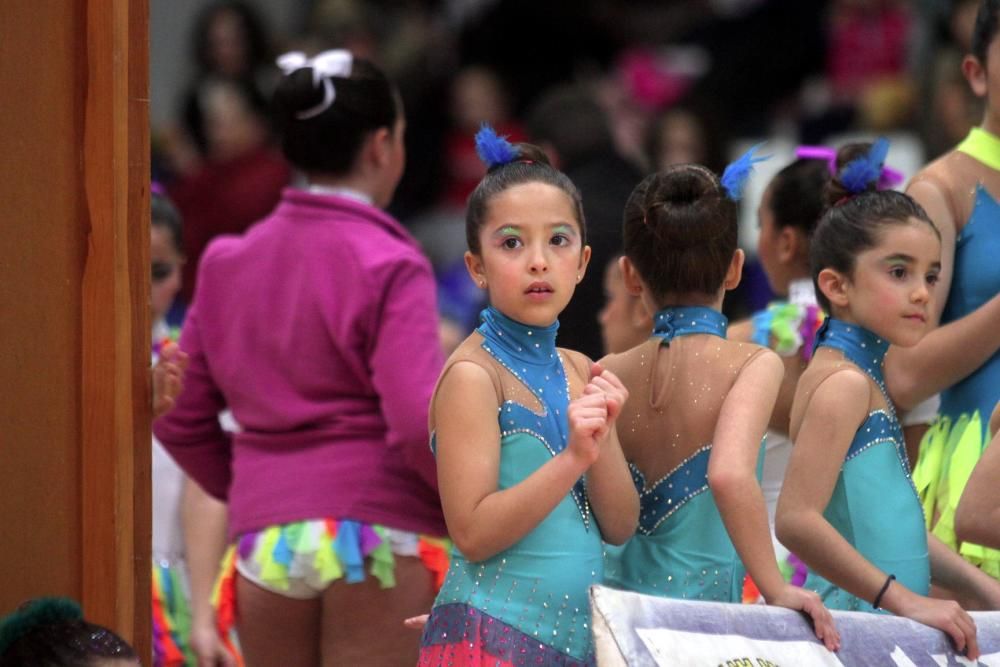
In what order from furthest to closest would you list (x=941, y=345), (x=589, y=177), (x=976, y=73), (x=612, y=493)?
(x=589, y=177) → (x=976, y=73) → (x=941, y=345) → (x=612, y=493)

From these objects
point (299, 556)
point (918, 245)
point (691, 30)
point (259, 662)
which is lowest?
point (259, 662)

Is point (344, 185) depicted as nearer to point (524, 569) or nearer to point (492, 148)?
Answer: point (492, 148)

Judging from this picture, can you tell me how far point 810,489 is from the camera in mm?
3287

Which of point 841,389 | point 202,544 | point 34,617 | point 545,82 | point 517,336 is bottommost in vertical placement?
point 202,544

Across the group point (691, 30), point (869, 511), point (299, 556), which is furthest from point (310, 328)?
point (691, 30)

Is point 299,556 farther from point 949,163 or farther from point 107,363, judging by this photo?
point 949,163

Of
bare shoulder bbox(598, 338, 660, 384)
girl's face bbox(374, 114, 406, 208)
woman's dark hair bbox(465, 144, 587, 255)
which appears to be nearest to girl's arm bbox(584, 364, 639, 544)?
bare shoulder bbox(598, 338, 660, 384)

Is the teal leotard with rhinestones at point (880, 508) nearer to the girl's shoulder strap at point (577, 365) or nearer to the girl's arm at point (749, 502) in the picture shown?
the girl's arm at point (749, 502)

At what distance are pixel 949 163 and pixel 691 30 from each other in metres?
6.26

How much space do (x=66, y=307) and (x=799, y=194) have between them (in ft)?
6.53

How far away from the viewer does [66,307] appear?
3260 mm

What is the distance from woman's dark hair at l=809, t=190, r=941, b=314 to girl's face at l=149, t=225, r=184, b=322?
7.13ft

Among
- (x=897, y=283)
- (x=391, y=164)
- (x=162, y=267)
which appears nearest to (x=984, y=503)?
(x=897, y=283)

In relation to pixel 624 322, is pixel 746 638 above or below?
below
